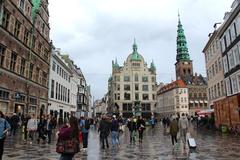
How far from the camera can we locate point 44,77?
35156 millimetres

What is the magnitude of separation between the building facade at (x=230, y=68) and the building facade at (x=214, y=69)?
1.93 meters

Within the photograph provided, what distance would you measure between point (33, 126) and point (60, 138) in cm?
1120

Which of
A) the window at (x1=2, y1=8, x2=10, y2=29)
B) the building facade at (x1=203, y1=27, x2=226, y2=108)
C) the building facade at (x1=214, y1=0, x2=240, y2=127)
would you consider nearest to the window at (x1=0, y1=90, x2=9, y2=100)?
the window at (x1=2, y1=8, x2=10, y2=29)

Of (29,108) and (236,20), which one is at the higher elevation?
(236,20)

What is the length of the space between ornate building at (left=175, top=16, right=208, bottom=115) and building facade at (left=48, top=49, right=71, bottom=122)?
53.8m

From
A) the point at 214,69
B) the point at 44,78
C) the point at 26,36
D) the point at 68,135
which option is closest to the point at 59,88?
the point at 44,78

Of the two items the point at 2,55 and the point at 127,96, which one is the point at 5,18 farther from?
the point at 127,96

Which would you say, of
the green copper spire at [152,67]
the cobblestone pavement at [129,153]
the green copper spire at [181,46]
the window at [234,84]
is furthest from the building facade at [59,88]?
the green copper spire at [181,46]

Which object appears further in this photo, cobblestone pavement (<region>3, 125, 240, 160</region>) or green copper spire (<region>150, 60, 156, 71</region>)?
green copper spire (<region>150, 60, 156, 71</region>)

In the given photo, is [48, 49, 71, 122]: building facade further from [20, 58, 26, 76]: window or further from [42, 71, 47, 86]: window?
[20, 58, 26, 76]: window

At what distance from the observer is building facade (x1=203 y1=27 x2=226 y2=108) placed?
35.2 m

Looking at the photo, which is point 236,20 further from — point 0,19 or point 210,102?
point 0,19

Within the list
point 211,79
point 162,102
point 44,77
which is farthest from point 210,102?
point 162,102

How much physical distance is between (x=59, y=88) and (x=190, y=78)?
240 feet
